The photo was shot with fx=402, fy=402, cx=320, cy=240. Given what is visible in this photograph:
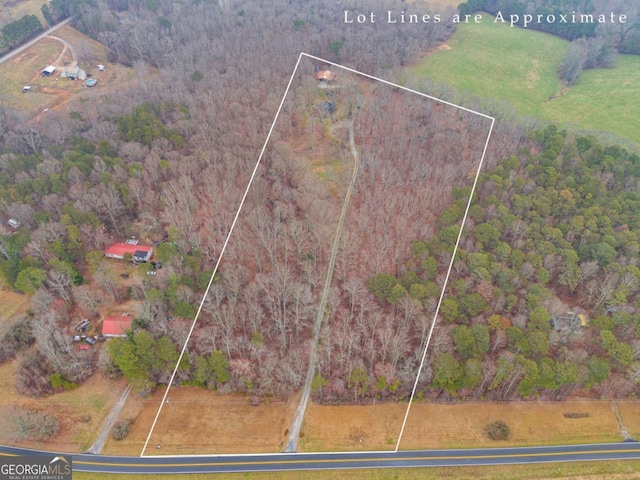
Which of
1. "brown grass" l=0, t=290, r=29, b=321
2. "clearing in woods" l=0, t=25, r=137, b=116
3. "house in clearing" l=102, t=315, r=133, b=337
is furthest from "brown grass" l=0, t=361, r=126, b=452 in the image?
"clearing in woods" l=0, t=25, r=137, b=116

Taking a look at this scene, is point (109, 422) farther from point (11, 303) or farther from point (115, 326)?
point (11, 303)

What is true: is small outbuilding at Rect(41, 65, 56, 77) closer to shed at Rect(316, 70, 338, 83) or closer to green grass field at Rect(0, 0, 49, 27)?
green grass field at Rect(0, 0, 49, 27)

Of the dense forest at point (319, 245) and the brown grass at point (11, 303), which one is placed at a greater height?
the dense forest at point (319, 245)

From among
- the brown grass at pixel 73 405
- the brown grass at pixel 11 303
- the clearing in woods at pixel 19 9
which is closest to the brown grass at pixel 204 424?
the brown grass at pixel 73 405

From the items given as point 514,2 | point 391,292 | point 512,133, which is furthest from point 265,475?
point 514,2

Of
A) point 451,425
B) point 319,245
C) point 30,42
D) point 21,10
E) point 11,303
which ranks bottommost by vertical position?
point 451,425

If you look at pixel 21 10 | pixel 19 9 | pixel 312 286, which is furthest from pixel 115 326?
pixel 19 9

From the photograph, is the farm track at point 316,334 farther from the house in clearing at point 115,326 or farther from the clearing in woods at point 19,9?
the clearing in woods at point 19,9
